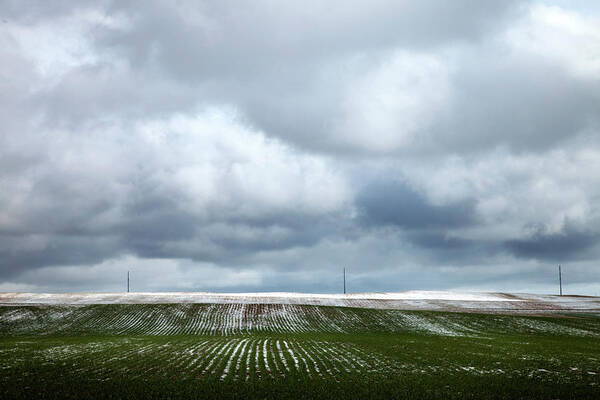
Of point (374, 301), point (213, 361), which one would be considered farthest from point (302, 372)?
point (374, 301)

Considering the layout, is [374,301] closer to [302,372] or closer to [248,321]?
[248,321]

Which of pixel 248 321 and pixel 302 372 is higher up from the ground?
pixel 302 372

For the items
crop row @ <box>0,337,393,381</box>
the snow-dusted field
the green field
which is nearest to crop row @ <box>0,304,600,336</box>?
the snow-dusted field

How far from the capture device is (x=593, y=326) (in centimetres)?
7425

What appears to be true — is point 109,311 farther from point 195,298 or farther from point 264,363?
point 264,363

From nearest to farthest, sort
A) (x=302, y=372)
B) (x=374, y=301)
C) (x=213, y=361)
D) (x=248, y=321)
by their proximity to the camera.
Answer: (x=302, y=372)
(x=213, y=361)
(x=248, y=321)
(x=374, y=301)

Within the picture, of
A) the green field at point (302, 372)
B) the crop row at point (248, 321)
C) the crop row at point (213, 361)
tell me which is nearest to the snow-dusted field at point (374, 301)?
the crop row at point (248, 321)

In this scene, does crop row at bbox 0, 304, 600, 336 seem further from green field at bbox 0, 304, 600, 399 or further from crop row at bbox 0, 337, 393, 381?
crop row at bbox 0, 337, 393, 381

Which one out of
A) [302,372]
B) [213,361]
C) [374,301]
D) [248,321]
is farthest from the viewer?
[374,301]

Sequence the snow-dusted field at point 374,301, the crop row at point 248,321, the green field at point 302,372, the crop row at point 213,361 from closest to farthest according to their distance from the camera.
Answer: the green field at point 302,372
the crop row at point 213,361
the crop row at point 248,321
the snow-dusted field at point 374,301

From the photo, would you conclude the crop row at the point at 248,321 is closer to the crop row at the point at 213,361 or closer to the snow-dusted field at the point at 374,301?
the snow-dusted field at the point at 374,301

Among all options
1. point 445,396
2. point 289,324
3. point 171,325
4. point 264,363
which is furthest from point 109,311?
point 445,396

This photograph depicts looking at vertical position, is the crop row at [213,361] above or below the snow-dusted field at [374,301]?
above

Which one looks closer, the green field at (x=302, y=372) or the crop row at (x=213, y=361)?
the green field at (x=302, y=372)
